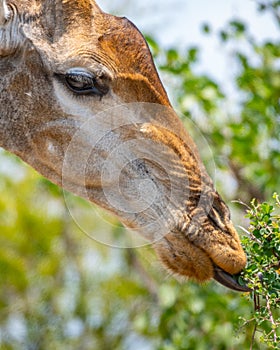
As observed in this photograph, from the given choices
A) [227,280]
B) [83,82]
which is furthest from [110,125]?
[227,280]

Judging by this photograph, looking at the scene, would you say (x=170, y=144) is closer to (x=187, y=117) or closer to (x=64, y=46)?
(x=64, y=46)

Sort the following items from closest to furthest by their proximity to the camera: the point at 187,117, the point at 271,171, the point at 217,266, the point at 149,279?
the point at 217,266
the point at 187,117
the point at 271,171
the point at 149,279

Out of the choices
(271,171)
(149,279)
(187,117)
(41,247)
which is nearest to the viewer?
(187,117)

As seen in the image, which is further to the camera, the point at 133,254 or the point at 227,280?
the point at 133,254

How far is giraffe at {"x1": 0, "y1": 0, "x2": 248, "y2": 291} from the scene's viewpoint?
177 inches

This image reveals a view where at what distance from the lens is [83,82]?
14.8 ft

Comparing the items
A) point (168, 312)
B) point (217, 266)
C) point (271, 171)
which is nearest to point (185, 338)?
point (168, 312)

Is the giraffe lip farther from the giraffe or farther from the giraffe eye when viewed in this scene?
the giraffe eye

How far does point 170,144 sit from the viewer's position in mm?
4543

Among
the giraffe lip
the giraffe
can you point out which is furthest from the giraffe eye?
the giraffe lip

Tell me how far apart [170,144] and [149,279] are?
5.75 metres

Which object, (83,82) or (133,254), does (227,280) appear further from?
(133,254)

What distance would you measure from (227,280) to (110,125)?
86 cm

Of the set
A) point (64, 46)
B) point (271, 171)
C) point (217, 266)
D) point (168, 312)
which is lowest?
point (168, 312)
